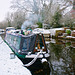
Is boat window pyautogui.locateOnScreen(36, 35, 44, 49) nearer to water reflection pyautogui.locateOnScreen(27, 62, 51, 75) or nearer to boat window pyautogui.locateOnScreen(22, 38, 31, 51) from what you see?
boat window pyautogui.locateOnScreen(22, 38, 31, 51)

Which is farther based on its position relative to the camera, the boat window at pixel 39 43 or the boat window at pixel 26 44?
the boat window at pixel 39 43

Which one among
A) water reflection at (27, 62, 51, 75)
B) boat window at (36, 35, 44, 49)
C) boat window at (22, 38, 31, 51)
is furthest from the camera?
boat window at (36, 35, 44, 49)

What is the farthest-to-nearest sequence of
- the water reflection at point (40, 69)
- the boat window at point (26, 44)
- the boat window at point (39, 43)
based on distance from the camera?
1. the boat window at point (39, 43)
2. the boat window at point (26, 44)
3. the water reflection at point (40, 69)

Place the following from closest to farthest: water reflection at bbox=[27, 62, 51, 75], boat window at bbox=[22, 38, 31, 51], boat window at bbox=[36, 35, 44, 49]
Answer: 1. water reflection at bbox=[27, 62, 51, 75]
2. boat window at bbox=[22, 38, 31, 51]
3. boat window at bbox=[36, 35, 44, 49]

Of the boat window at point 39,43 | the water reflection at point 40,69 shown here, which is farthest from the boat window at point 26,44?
the water reflection at point 40,69

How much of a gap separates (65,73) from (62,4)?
2214 centimetres

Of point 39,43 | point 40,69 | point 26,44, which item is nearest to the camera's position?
point 40,69

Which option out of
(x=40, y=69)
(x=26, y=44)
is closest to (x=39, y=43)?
(x=26, y=44)

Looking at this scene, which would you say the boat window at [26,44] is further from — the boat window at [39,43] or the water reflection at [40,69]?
the water reflection at [40,69]

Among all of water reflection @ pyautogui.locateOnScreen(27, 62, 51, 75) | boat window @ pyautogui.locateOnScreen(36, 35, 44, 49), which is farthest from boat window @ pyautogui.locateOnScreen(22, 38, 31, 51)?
water reflection @ pyautogui.locateOnScreen(27, 62, 51, 75)

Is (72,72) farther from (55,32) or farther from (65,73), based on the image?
(55,32)

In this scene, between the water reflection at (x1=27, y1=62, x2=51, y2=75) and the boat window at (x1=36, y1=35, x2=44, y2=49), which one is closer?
the water reflection at (x1=27, y1=62, x2=51, y2=75)

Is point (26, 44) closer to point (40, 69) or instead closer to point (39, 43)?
point (39, 43)

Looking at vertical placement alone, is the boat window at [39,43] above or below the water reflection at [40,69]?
above
